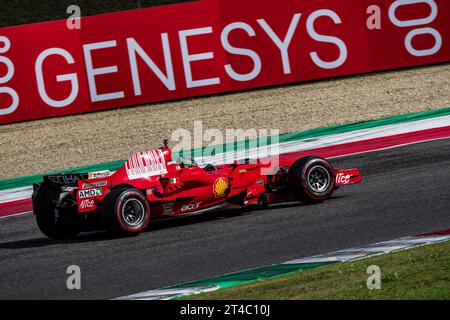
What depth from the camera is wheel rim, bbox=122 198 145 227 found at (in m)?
11.0

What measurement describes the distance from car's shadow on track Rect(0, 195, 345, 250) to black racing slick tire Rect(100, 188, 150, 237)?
0.29 meters

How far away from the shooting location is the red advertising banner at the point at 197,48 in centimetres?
1855

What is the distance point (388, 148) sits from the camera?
1584cm

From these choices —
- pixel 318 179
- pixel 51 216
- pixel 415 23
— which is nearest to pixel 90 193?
pixel 51 216

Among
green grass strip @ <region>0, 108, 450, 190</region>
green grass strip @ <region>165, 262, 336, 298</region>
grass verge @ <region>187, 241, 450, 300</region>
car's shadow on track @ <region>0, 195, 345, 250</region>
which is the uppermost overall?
grass verge @ <region>187, 241, 450, 300</region>

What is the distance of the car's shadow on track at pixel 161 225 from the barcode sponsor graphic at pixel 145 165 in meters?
0.71

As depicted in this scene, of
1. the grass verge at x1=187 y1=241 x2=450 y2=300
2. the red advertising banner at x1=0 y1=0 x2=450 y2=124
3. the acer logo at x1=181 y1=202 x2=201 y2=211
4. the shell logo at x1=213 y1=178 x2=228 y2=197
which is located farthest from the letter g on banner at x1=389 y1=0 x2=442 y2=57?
the grass verge at x1=187 y1=241 x2=450 y2=300

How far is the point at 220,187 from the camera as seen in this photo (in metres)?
11.8

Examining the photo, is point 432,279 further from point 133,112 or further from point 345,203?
point 133,112

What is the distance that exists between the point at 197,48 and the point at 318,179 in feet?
24.9

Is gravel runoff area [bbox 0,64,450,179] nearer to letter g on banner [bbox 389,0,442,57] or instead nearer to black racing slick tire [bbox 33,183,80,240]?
letter g on banner [bbox 389,0,442,57]

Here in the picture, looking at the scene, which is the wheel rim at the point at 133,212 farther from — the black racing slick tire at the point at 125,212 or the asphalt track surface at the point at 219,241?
the asphalt track surface at the point at 219,241

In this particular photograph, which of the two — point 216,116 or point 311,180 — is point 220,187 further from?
point 216,116

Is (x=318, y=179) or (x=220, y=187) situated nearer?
(x=220, y=187)
